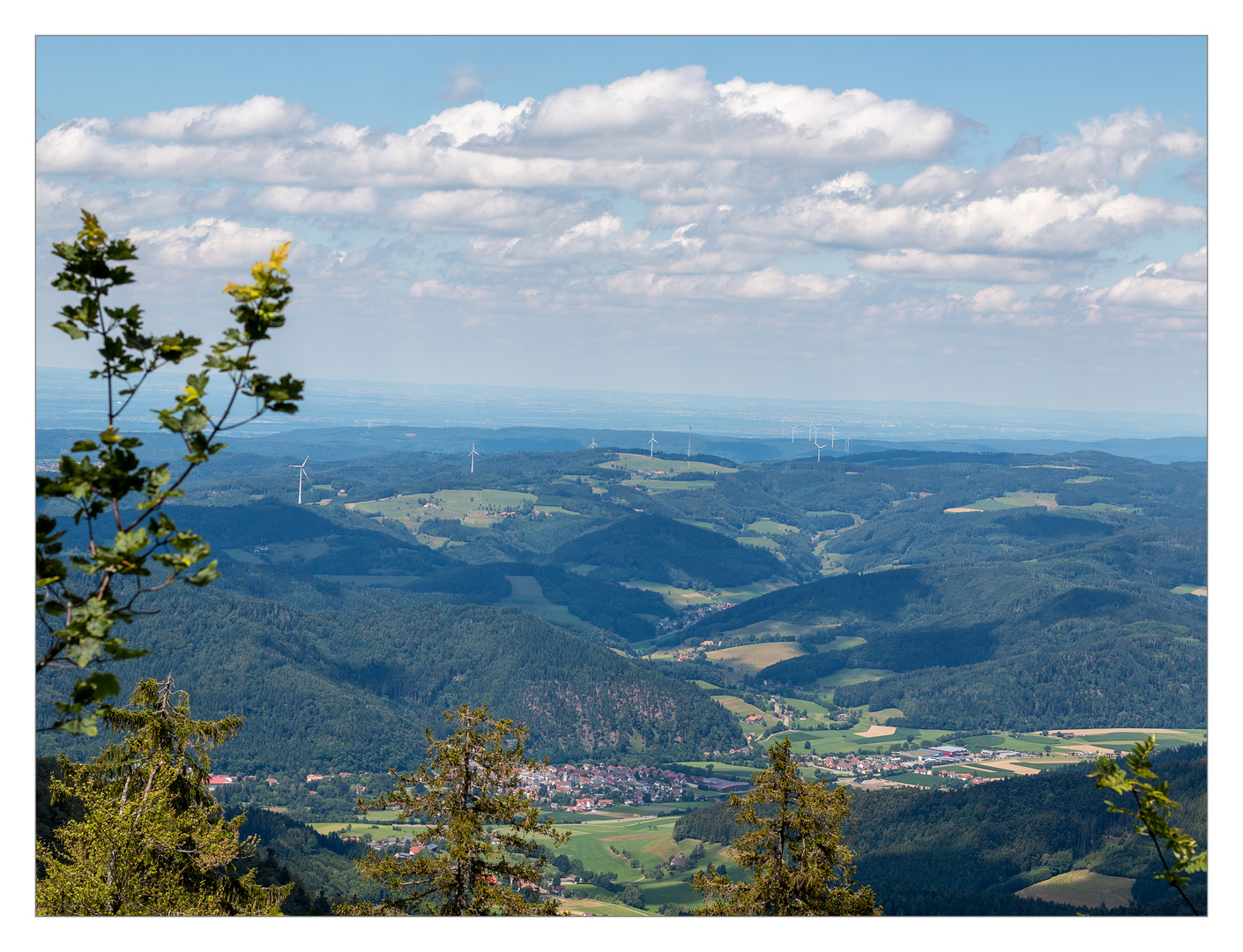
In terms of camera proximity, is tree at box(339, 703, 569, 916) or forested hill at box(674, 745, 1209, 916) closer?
tree at box(339, 703, 569, 916)

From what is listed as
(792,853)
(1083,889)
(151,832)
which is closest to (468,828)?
(151,832)

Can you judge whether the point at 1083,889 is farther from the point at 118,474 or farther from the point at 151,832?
the point at 118,474

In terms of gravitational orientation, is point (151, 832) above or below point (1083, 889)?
above

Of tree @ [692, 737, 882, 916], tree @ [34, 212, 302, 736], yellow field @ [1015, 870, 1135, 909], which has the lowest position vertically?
yellow field @ [1015, 870, 1135, 909]

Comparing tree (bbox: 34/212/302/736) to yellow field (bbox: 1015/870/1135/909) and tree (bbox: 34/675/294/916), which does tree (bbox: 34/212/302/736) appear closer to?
tree (bbox: 34/675/294/916)

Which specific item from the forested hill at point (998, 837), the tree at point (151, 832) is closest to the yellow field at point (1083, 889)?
the forested hill at point (998, 837)

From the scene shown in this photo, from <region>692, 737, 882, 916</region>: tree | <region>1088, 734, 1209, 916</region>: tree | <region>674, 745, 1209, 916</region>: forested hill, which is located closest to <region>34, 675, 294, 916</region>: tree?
<region>692, 737, 882, 916</region>: tree

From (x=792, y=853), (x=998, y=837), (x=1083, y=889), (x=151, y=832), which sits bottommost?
(x=998, y=837)
